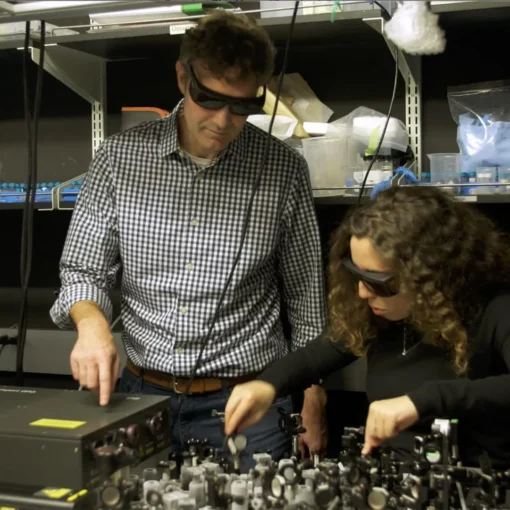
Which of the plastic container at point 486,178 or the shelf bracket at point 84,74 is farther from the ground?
the shelf bracket at point 84,74

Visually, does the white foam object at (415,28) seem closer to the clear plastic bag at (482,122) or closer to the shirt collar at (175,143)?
the shirt collar at (175,143)

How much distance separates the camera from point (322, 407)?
6.05 ft

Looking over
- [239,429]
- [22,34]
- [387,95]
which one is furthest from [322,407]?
[22,34]

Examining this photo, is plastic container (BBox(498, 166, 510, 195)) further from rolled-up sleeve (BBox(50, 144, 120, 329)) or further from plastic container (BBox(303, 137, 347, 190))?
rolled-up sleeve (BBox(50, 144, 120, 329))

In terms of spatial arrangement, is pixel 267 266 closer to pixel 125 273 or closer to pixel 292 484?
Answer: pixel 125 273

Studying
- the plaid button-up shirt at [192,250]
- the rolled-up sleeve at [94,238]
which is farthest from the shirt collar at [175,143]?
the rolled-up sleeve at [94,238]

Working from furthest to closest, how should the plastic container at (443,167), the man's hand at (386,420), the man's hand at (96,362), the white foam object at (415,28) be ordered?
the plastic container at (443,167) < the man's hand at (96,362) < the man's hand at (386,420) < the white foam object at (415,28)

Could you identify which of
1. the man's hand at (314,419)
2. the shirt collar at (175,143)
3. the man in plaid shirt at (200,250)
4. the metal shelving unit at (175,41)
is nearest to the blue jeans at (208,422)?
the man in plaid shirt at (200,250)

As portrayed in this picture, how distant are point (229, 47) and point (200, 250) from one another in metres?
0.46

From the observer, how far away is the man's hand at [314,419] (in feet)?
5.84

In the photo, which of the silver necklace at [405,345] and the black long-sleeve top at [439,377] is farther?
the silver necklace at [405,345]

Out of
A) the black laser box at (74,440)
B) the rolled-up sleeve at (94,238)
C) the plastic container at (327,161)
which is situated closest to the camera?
the black laser box at (74,440)

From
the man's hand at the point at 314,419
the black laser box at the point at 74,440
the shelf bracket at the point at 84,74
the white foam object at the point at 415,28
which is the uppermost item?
the shelf bracket at the point at 84,74

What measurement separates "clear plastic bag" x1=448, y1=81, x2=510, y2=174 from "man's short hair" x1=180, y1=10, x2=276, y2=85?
68 cm
